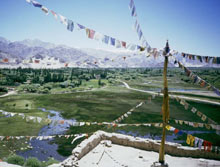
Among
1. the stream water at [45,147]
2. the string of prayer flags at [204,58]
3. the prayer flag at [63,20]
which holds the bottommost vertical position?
the stream water at [45,147]

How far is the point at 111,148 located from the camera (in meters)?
11.6

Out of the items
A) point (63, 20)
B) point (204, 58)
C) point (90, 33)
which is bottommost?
point (204, 58)

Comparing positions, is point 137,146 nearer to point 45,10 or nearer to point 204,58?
point 204,58

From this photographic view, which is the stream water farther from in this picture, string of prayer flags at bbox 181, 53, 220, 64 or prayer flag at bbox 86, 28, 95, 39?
string of prayer flags at bbox 181, 53, 220, 64

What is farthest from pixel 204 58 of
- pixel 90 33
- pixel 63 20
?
pixel 63 20

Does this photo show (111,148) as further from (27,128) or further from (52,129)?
(27,128)

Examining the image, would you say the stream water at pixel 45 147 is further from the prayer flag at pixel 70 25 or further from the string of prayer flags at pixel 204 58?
the string of prayer flags at pixel 204 58

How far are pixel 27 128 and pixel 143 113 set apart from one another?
14.5m

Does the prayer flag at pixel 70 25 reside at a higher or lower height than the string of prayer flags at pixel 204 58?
A: higher

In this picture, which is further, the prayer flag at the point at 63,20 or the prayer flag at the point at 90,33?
the prayer flag at the point at 90,33

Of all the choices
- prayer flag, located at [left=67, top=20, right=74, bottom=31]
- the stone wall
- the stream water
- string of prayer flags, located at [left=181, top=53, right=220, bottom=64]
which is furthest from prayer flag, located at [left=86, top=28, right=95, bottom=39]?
the stream water

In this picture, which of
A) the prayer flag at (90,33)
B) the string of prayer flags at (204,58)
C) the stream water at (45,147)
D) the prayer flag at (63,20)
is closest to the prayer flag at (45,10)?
the prayer flag at (63,20)

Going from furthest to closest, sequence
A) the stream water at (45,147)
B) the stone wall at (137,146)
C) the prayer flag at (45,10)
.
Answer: the stream water at (45,147) → the stone wall at (137,146) → the prayer flag at (45,10)

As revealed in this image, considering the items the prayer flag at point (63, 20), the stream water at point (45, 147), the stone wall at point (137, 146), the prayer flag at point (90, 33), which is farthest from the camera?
the stream water at point (45, 147)
